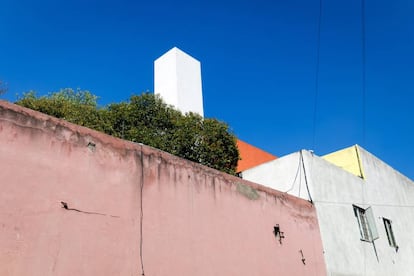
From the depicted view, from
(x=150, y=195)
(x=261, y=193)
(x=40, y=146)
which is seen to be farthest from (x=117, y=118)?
(x=40, y=146)

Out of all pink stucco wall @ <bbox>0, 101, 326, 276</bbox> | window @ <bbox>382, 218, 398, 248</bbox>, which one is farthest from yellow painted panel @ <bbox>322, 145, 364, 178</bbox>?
pink stucco wall @ <bbox>0, 101, 326, 276</bbox>

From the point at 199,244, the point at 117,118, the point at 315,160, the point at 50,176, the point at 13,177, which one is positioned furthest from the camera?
the point at 117,118

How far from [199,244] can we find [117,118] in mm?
6489

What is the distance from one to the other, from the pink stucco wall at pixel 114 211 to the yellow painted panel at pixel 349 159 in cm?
526

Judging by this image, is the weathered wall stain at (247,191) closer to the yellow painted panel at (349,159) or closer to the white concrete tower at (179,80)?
the yellow painted panel at (349,159)

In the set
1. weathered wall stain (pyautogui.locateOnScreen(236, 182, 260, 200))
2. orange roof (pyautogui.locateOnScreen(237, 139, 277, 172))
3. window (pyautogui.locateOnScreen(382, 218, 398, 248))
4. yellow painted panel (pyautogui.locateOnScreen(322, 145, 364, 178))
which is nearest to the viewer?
weathered wall stain (pyautogui.locateOnScreen(236, 182, 260, 200))

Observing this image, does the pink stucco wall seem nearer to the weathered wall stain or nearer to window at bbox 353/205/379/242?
the weathered wall stain

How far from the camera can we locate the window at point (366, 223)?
1157cm

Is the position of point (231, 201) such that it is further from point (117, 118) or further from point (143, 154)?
point (117, 118)

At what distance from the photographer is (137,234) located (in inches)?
247

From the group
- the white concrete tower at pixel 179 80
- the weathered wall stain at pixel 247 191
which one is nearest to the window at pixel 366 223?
the weathered wall stain at pixel 247 191

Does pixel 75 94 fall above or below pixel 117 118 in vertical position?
above

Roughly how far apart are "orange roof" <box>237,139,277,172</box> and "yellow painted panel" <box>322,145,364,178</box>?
650cm

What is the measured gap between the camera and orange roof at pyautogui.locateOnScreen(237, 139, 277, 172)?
2002 cm
